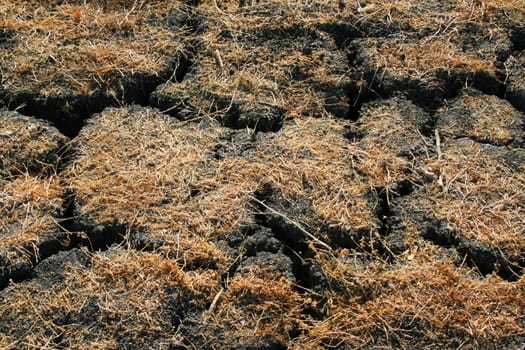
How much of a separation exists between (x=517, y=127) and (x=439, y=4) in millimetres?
885

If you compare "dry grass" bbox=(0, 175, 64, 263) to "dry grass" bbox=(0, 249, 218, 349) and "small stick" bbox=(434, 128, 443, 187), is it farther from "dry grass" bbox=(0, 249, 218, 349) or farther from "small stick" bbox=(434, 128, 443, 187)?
"small stick" bbox=(434, 128, 443, 187)

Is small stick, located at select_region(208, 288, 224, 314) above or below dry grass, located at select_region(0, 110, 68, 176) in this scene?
below

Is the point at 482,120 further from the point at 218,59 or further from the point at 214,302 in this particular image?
the point at 214,302

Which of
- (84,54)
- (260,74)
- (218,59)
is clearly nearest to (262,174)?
(260,74)

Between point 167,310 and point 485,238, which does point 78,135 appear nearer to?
point 167,310

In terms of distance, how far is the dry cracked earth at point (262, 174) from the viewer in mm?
2713

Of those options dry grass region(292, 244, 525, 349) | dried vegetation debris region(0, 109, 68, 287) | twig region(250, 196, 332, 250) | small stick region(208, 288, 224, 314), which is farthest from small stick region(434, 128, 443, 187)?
dried vegetation debris region(0, 109, 68, 287)

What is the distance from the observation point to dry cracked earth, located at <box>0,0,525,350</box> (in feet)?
8.90

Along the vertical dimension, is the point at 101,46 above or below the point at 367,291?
above

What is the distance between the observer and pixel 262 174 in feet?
10.3

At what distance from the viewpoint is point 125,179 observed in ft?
10.2

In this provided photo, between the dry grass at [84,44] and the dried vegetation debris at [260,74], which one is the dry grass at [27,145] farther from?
the dried vegetation debris at [260,74]

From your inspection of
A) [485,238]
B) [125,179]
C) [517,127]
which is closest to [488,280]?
[485,238]

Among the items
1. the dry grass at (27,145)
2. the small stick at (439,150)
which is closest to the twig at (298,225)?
the small stick at (439,150)
